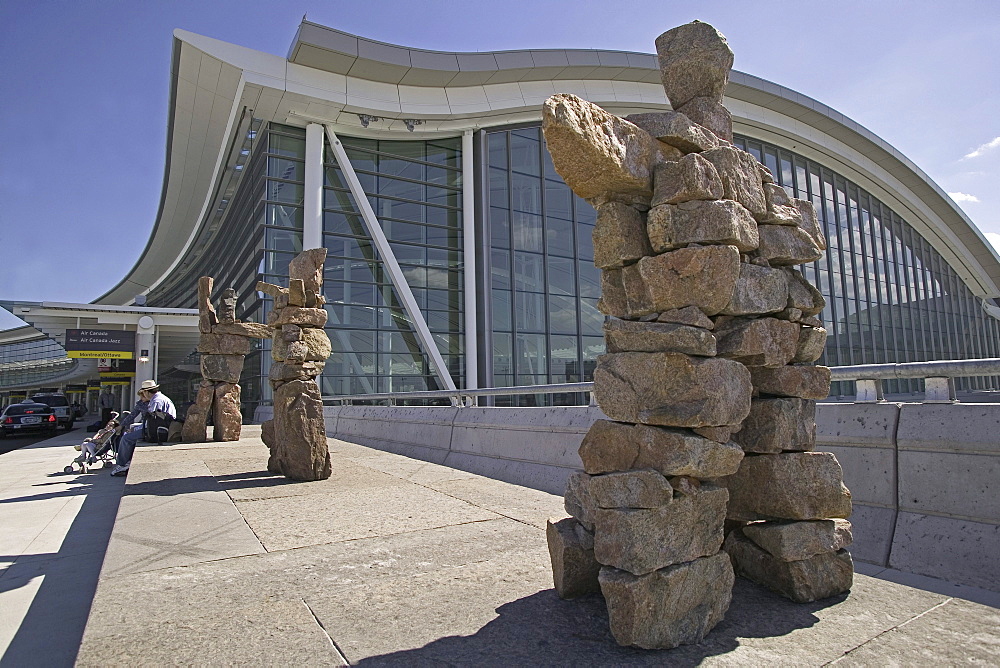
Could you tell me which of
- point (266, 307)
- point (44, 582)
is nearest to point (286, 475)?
point (44, 582)

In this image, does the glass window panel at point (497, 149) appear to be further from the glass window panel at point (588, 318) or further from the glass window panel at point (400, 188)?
the glass window panel at point (588, 318)

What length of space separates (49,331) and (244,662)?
3481cm

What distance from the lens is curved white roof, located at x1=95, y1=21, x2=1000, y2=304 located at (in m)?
20.6

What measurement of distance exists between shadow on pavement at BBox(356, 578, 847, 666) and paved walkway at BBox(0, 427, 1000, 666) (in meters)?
0.01

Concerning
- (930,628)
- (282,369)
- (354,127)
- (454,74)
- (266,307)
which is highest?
(454,74)

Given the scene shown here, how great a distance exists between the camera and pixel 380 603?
11.1 feet

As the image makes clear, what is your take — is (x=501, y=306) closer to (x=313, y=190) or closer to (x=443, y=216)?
(x=443, y=216)

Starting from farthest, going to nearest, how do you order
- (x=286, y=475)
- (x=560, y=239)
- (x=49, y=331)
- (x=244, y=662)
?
(x=49, y=331), (x=560, y=239), (x=286, y=475), (x=244, y=662)

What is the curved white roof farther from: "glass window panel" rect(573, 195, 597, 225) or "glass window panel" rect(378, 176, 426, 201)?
"glass window panel" rect(573, 195, 597, 225)

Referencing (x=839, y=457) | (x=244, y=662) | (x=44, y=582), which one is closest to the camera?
(x=244, y=662)

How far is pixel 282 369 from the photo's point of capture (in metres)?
8.16

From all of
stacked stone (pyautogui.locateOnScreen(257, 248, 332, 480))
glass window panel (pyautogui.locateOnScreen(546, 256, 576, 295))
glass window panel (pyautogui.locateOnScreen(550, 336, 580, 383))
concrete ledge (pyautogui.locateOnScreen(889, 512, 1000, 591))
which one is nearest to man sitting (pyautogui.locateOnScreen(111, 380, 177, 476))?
stacked stone (pyautogui.locateOnScreen(257, 248, 332, 480))

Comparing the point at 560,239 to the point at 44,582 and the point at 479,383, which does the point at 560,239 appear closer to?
the point at 479,383

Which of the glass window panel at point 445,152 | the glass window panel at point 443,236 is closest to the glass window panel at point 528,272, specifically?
the glass window panel at point 443,236
